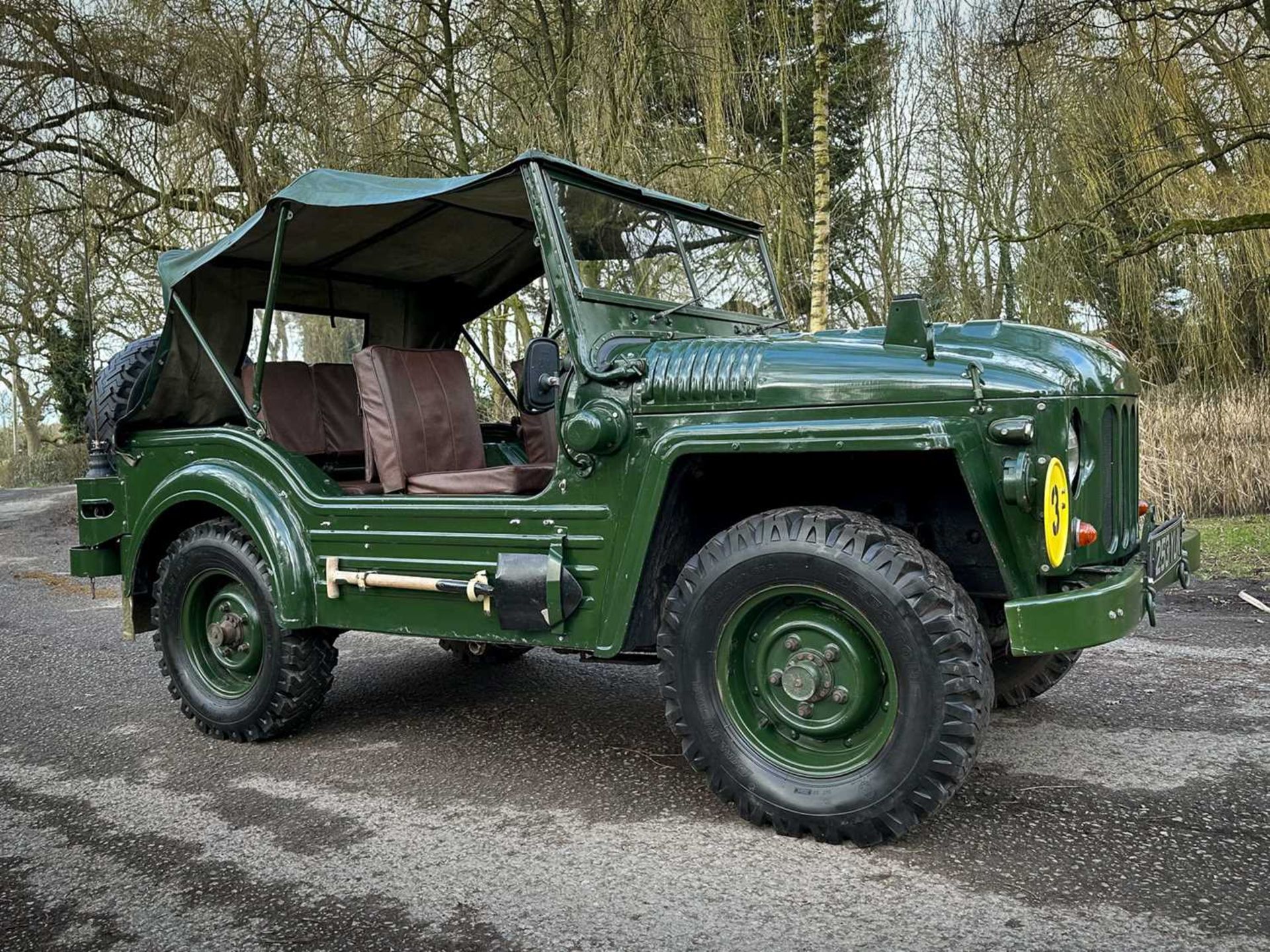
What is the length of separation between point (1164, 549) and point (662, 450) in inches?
71.6

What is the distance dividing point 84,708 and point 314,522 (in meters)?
1.89

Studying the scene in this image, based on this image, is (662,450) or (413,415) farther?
(413,415)

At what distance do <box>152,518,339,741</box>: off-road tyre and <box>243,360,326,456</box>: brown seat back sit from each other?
63 cm

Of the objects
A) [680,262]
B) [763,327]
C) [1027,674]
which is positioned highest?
[680,262]

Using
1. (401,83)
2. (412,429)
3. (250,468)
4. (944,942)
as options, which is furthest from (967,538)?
(401,83)

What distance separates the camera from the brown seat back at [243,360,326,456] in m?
5.16

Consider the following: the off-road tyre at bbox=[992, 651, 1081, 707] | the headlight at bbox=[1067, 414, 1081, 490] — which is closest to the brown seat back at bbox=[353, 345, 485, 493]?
the off-road tyre at bbox=[992, 651, 1081, 707]

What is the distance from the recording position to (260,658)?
4.63 metres

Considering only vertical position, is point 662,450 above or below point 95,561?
above

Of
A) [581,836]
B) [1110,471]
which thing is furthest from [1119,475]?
[581,836]

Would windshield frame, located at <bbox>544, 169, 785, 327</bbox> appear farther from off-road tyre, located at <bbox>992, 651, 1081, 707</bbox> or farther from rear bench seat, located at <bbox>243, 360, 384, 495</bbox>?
off-road tyre, located at <bbox>992, 651, 1081, 707</bbox>

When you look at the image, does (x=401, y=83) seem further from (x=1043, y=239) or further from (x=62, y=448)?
(x=62, y=448)

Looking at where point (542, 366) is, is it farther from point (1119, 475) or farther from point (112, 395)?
point (112, 395)

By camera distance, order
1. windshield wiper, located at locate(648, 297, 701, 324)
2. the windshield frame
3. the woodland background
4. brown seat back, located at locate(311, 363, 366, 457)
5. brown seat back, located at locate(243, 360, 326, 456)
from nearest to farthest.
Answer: the windshield frame → windshield wiper, located at locate(648, 297, 701, 324) → brown seat back, located at locate(243, 360, 326, 456) → brown seat back, located at locate(311, 363, 366, 457) → the woodland background
